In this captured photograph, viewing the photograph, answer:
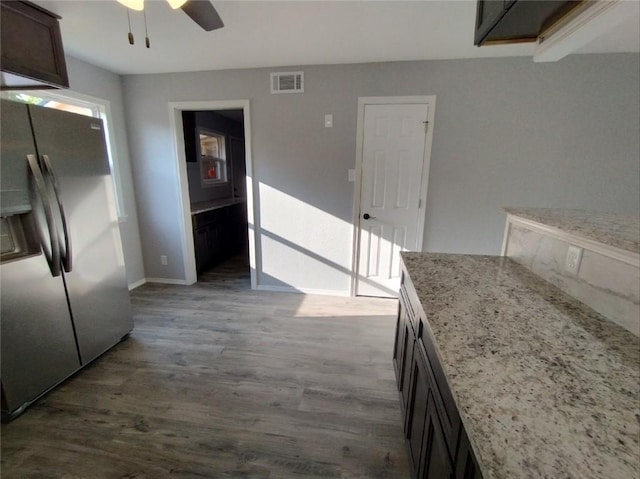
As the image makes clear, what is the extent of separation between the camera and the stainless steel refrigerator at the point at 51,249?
155cm

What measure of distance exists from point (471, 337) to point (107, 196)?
2585 mm

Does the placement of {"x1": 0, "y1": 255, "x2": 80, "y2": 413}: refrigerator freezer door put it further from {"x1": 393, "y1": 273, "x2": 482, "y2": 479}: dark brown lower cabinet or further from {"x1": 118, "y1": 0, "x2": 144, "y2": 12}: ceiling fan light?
{"x1": 393, "y1": 273, "x2": 482, "y2": 479}: dark brown lower cabinet

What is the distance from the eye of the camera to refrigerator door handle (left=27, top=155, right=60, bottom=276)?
1617 mm

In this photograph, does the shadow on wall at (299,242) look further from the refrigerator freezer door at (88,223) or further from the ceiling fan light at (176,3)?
the ceiling fan light at (176,3)

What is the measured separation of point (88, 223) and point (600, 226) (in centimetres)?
298

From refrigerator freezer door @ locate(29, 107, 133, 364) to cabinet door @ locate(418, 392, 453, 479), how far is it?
2.30 meters

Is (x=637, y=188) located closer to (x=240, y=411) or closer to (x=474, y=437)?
(x=474, y=437)

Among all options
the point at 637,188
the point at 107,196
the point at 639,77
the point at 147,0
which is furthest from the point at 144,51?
the point at 637,188

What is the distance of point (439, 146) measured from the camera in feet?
9.34

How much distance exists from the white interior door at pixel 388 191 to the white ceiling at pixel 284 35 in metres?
0.57

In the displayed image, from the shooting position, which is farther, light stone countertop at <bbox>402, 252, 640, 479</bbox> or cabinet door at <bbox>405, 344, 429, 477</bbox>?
cabinet door at <bbox>405, 344, 429, 477</bbox>

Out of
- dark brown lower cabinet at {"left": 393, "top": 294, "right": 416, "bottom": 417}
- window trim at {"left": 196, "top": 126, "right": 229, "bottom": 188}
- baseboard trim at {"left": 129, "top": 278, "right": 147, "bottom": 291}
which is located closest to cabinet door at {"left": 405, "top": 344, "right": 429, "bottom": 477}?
dark brown lower cabinet at {"left": 393, "top": 294, "right": 416, "bottom": 417}

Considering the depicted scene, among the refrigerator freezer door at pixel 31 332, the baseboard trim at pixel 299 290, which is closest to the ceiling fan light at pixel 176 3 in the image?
the refrigerator freezer door at pixel 31 332

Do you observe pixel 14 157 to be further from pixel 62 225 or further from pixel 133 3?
pixel 133 3
